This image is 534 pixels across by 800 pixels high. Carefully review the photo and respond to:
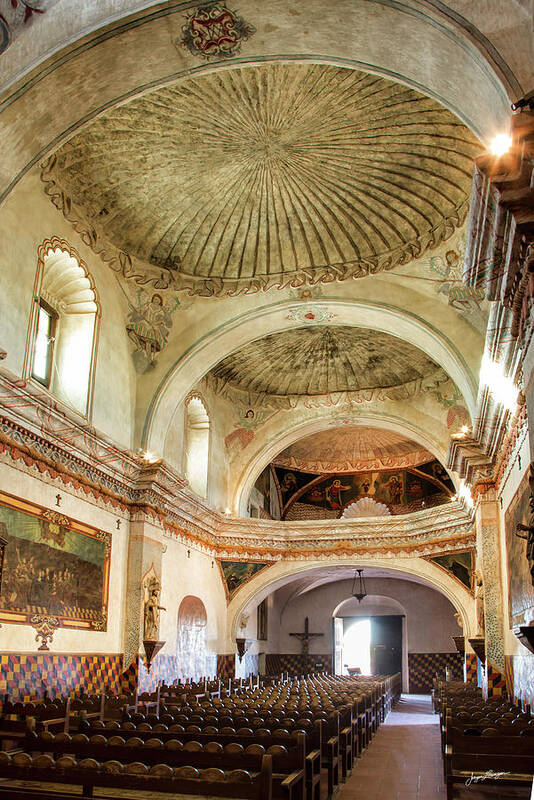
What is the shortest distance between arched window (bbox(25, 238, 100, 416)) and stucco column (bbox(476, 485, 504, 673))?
24.1ft

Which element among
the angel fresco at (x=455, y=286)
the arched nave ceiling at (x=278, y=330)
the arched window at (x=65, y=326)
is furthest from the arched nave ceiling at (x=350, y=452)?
the arched window at (x=65, y=326)

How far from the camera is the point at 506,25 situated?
5.57m

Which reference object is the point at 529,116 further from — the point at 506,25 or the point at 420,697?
the point at 420,697

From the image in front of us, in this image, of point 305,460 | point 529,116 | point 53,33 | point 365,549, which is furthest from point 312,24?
point 305,460

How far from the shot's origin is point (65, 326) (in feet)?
40.0

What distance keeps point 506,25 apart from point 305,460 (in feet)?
60.5

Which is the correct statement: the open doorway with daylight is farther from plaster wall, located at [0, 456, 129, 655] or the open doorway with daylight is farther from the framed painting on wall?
the framed painting on wall

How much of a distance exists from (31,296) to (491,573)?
29.3 ft

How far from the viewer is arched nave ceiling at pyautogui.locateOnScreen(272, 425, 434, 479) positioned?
22.3 metres

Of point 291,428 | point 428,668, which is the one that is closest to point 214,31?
point 291,428

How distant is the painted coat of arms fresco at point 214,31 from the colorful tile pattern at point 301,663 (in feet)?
71.8

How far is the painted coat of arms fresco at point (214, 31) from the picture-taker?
694 cm

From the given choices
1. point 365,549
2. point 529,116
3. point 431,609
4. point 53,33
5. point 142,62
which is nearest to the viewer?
point 529,116

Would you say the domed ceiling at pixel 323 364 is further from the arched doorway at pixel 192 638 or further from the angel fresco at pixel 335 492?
the arched doorway at pixel 192 638
